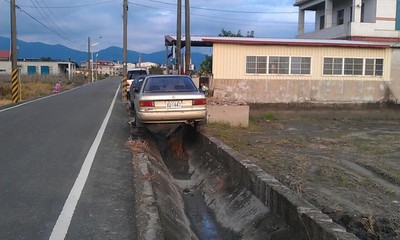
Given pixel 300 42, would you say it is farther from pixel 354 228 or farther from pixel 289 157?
pixel 354 228

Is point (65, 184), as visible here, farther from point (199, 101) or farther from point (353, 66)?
point (353, 66)

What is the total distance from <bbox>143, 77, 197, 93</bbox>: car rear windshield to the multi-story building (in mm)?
24680

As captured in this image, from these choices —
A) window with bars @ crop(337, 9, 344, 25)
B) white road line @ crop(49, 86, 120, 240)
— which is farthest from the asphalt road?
window with bars @ crop(337, 9, 344, 25)

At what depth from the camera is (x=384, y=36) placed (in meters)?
33.9

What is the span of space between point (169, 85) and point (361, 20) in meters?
30.1

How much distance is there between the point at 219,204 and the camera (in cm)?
758

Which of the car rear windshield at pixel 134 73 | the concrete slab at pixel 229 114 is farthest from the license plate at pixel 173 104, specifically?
the car rear windshield at pixel 134 73

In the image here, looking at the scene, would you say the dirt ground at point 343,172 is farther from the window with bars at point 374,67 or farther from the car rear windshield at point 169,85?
the window with bars at point 374,67

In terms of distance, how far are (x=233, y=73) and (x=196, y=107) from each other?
14078mm

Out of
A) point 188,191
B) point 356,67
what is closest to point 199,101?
point 188,191

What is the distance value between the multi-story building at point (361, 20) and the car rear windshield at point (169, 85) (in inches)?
972

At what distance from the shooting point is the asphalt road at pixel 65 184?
192 inches

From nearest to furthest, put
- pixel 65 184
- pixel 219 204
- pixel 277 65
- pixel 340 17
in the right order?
pixel 65 184 → pixel 219 204 → pixel 277 65 → pixel 340 17

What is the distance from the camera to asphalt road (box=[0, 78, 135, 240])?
4.89 metres
